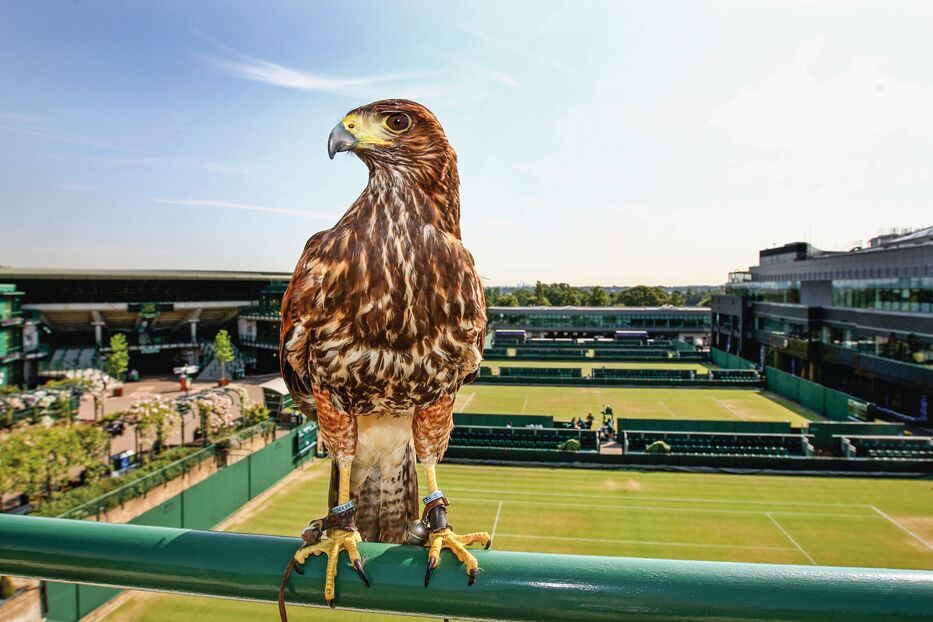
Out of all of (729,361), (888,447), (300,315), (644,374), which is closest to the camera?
(300,315)

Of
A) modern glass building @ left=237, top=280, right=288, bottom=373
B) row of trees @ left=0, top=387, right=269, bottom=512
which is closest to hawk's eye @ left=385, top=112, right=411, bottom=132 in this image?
row of trees @ left=0, top=387, right=269, bottom=512

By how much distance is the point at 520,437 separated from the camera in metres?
23.3

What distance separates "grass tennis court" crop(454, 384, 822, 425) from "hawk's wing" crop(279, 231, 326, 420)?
96.9 ft

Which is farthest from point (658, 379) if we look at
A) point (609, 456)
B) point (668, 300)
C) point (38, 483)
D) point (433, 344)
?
point (668, 300)

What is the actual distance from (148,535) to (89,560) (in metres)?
0.20

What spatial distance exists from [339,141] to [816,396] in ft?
121

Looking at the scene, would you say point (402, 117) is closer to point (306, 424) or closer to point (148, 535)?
point (148, 535)

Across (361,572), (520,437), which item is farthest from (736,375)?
(361,572)

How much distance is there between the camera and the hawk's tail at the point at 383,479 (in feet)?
8.16

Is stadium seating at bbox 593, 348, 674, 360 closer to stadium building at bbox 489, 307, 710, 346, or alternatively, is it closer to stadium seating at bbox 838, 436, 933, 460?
stadium building at bbox 489, 307, 710, 346

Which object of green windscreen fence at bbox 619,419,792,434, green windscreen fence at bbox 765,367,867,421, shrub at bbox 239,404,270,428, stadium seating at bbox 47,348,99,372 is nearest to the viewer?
green windscreen fence at bbox 619,419,792,434

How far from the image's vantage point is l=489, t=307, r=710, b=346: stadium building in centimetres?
7350

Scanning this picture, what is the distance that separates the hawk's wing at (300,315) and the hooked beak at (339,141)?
394mm

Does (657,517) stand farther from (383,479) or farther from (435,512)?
(435,512)
